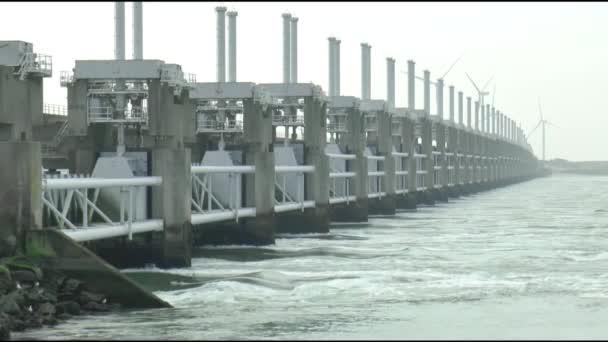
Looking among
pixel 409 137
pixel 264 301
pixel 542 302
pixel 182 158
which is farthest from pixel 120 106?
pixel 409 137

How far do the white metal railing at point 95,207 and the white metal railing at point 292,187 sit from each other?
21174 millimetres

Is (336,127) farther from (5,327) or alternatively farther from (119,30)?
(5,327)

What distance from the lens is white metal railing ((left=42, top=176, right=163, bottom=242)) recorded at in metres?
38.2

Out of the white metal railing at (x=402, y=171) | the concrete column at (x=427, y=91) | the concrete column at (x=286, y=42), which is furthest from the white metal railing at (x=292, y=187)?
the concrete column at (x=427, y=91)

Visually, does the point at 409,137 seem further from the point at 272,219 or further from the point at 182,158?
the point at 182,158

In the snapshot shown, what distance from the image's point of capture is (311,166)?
71.6 m

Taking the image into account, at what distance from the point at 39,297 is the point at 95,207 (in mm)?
11035

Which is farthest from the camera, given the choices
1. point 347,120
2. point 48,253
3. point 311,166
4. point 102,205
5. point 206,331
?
point 347,120

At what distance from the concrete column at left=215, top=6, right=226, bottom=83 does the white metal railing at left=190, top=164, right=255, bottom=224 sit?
9352 mm

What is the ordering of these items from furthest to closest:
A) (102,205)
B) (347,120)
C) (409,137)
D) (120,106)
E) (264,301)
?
1. (409,137)
2. (347,120)
3. (120,106)
4. (102,205)
5. (264,301)

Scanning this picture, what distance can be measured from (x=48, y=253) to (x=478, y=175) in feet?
496

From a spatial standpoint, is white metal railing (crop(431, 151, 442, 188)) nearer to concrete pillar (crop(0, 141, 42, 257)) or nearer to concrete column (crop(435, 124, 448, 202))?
concrete column (crop(435, 124, 448, 202))

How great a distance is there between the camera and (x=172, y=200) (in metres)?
46.7

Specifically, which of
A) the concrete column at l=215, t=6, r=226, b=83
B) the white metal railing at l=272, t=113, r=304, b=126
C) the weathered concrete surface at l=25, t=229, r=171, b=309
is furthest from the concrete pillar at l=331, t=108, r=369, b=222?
the weathered concrete surface at l=25, t=229, r=171, b=309
